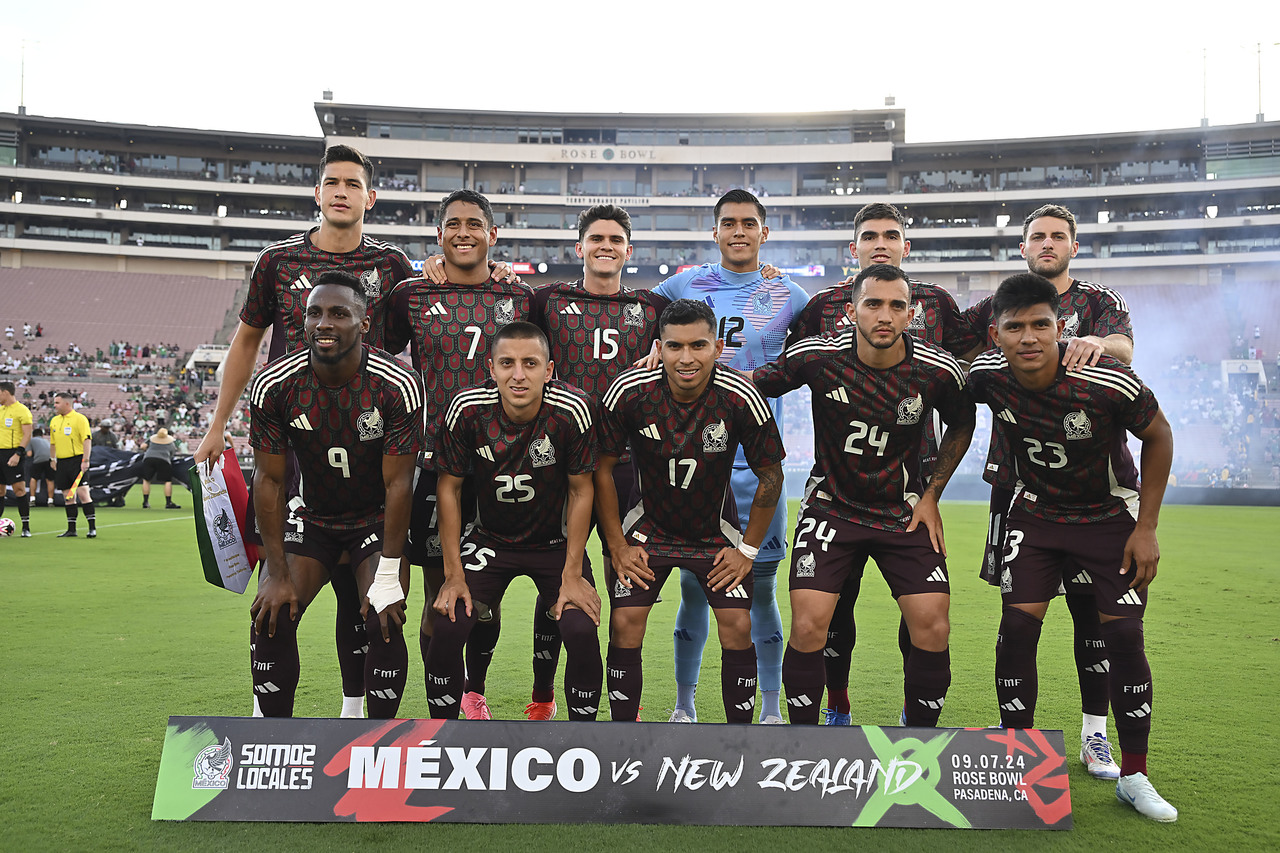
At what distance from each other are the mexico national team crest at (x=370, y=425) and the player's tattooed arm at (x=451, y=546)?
1.19 feet

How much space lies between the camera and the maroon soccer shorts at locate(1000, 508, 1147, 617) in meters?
3.87

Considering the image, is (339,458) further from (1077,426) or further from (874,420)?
(1077,426)

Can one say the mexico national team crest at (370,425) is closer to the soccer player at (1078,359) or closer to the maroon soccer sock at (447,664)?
the maroon soccer sock at (447,664)

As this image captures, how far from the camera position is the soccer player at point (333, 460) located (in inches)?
154

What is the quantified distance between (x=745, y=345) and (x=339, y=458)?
238cm

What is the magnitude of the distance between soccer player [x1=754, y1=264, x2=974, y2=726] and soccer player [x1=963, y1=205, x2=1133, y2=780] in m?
0.40

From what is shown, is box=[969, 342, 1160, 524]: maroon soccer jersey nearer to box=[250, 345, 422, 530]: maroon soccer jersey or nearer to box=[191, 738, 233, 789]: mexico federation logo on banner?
box=[250, 345, 422, 530]: maroon soccer jersey

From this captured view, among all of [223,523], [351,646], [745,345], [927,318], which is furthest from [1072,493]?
[223,523]

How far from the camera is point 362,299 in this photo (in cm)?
403

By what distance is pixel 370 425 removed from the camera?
4.02m

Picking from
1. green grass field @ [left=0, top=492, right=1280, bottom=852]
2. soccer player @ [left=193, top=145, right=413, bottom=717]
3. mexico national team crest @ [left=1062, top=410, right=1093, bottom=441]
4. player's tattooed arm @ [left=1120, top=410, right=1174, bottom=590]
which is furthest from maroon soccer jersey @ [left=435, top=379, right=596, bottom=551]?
player's tattooed arm @ [left=1120, top=410, right=1174, bottom=590]

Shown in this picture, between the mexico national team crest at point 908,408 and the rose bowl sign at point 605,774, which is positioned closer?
the rose bowl sign at point 605,774

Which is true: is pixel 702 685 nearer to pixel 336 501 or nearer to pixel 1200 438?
pixel 336 501

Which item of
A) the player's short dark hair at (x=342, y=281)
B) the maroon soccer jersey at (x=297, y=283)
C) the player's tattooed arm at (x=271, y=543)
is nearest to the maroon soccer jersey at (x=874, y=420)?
the player's short dark hair at (x=342, y=281)
